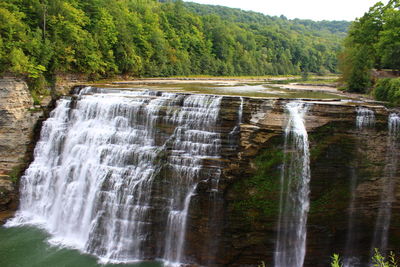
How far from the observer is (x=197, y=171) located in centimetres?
1463

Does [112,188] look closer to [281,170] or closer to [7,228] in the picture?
[7,228]

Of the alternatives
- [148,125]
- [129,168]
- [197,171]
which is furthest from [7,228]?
[197,171]

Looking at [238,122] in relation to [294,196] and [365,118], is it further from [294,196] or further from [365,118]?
[365,118]

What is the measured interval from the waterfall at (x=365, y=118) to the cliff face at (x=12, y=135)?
18.3 m

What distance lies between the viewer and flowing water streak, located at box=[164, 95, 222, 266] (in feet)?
48.1

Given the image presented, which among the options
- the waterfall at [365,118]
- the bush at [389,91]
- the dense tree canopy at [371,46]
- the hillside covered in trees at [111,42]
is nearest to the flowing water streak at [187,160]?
the waterfall at [365,118]

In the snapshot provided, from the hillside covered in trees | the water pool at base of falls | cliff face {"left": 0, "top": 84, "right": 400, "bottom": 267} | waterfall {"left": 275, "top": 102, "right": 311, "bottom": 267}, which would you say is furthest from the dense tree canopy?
the hillside covered in trees

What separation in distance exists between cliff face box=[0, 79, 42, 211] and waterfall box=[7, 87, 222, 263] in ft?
2.50

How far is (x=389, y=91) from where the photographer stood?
17.1m

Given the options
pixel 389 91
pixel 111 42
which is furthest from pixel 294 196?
pixel 111 42

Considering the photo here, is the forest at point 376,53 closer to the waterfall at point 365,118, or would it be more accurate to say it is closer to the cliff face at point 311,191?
the waterfall at point 365,118

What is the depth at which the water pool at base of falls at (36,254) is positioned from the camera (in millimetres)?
13914

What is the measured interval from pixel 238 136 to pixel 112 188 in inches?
271

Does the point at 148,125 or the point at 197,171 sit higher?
the point at 148,125
